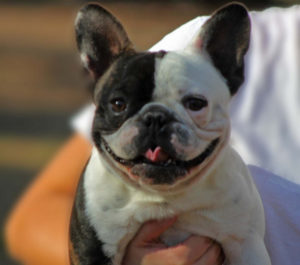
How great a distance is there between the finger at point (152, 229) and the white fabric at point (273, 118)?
183mm

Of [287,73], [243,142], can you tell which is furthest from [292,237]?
[287,73]

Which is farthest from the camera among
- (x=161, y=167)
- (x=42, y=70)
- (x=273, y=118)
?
(x=42, y=70)

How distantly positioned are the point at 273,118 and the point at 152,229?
0.36 meters

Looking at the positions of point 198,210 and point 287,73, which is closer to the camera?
point 198,210

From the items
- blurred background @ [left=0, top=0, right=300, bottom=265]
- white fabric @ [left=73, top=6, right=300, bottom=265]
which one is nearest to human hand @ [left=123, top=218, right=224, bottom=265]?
white fabric @ [left=73, top=6, right=300, bottom=265]

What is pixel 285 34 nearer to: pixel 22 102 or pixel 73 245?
pixel 73 245

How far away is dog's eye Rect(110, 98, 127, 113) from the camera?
862mm

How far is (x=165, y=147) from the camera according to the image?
85cm

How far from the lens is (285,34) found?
125cm

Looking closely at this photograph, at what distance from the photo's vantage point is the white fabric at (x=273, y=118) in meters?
1.05

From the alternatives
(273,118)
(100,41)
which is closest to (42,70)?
(273,118)

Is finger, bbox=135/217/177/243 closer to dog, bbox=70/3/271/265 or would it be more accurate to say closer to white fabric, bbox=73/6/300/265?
dog, bbox=70/3/271/265

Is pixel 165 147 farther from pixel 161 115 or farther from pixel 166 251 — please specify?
pixel 166 251

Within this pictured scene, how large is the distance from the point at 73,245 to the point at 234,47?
12.6 inches
